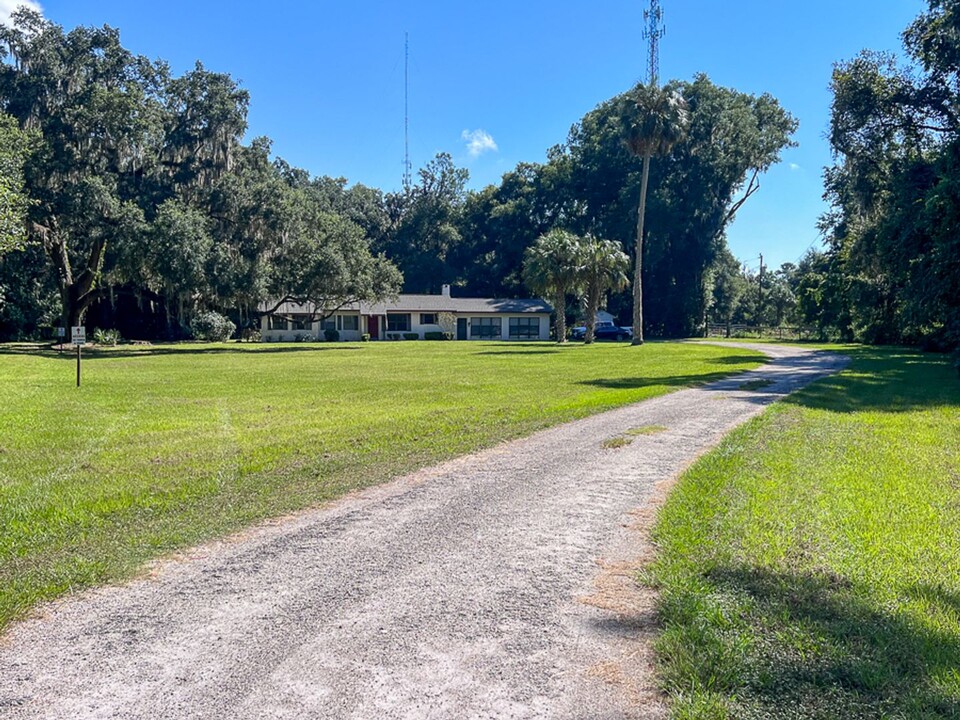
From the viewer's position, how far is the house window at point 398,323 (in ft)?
182

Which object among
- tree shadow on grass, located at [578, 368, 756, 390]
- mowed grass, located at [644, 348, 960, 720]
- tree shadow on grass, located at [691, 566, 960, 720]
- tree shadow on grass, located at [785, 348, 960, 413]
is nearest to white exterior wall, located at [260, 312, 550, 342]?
tree shadow on grass, located at [785, 348, 960, 413]

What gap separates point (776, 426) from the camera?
32.4 ft

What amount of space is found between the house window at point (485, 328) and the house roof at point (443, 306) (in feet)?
3.95

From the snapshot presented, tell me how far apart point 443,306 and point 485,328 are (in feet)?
14.6

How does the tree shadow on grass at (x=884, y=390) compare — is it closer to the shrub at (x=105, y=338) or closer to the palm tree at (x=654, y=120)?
the palm tree at (x=654, y=120)

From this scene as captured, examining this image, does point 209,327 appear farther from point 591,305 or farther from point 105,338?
point 591,305

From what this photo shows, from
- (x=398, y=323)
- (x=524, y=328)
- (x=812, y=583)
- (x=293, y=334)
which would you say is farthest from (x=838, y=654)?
(x=524, y=328)

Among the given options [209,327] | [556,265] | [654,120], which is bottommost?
[209,327]

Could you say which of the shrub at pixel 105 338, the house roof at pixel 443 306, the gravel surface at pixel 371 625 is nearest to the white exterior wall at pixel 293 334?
the house roof at pixel 443 306

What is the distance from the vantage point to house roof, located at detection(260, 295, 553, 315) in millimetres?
53844

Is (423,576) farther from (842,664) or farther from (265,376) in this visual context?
(265,376)

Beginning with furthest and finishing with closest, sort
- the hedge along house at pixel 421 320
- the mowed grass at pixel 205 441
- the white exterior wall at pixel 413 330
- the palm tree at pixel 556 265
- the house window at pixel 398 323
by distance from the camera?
the house window at pixel 398 323
the hedge along house at pixel 421 320
the white exterior wall at pixel 413 330
the palm tree at pixel 556 265
the mowed grass at pixel 205 441

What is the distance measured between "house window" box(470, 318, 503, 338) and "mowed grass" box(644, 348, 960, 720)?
162 ft

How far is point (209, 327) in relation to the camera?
40.3m
